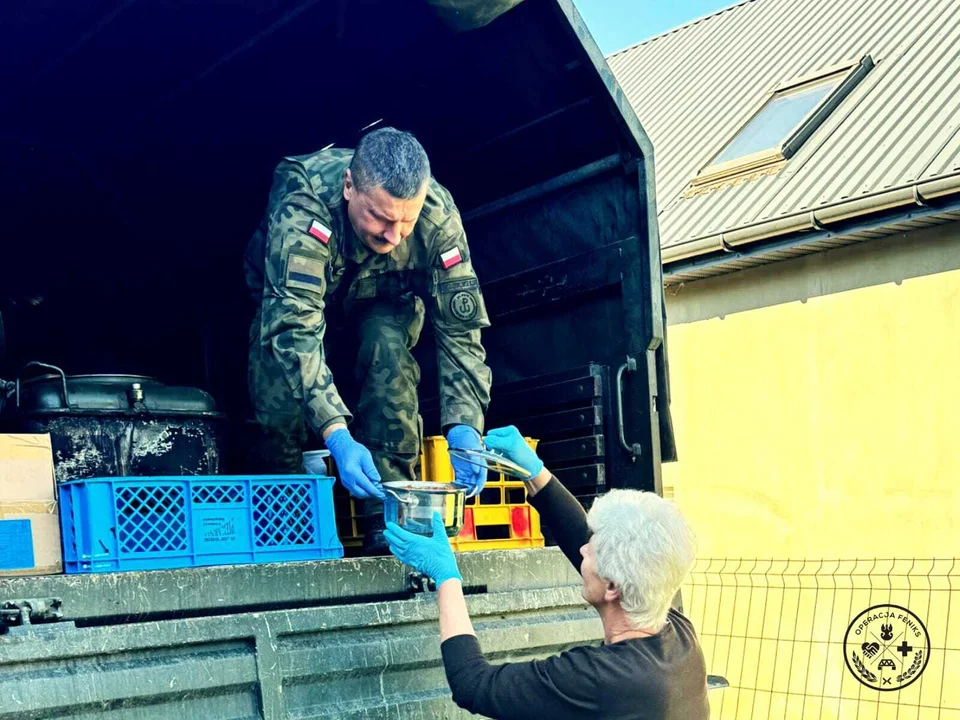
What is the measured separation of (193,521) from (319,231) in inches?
40.4

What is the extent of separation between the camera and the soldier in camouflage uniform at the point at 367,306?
3.77 metres

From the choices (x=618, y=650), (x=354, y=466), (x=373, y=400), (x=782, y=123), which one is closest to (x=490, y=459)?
(x=354, y=466)

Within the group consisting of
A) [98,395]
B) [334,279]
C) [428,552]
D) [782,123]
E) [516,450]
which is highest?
[782,123]

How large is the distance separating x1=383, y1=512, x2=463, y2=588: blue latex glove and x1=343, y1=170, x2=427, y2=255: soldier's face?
1.00 metres

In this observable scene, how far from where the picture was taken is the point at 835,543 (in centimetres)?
944

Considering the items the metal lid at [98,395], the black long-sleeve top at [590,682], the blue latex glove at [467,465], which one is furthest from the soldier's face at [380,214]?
the black long-sleeve top at [590,682]

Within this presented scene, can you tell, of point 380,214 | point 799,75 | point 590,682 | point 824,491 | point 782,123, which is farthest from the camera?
point 799,75

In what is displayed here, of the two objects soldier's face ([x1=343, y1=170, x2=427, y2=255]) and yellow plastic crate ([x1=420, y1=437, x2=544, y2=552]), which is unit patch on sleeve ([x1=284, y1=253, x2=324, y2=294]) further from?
yellow plastic crate ([x1=420, y1=437, x2=544, y2=552])

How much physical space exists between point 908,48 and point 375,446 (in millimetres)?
8588

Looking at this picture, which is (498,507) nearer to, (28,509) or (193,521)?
(193,521)

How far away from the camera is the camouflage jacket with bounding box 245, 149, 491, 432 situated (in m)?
3.76

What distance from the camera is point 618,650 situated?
2.91 m

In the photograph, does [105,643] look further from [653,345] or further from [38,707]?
[653,345]

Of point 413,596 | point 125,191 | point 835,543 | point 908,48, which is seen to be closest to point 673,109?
point 908,48
